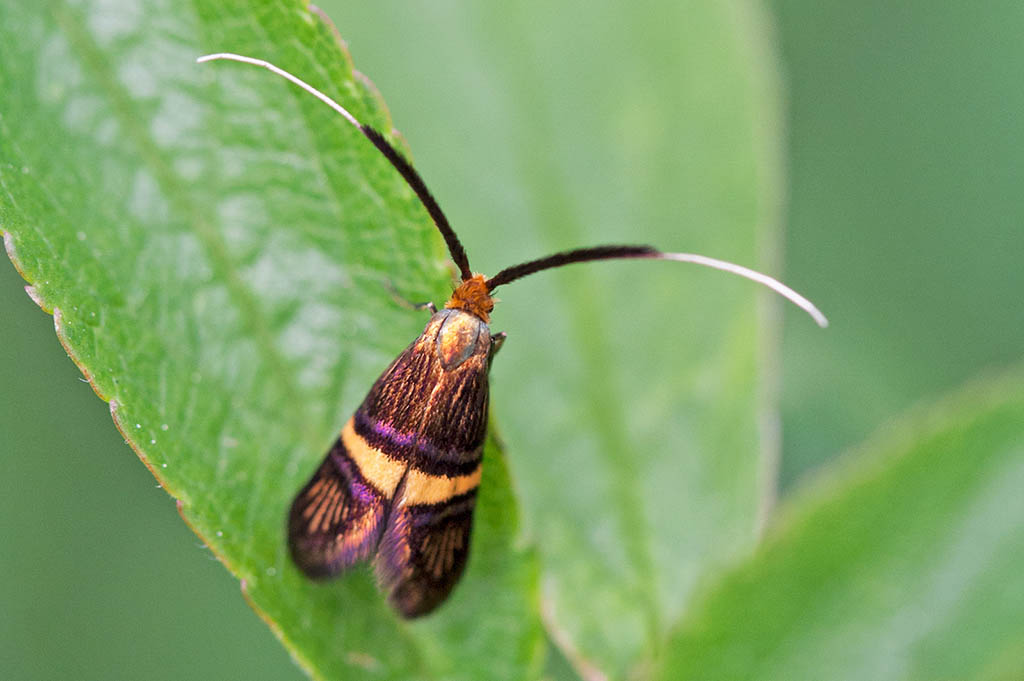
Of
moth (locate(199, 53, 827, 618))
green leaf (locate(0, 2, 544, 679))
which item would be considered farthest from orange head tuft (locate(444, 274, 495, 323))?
green leaf (locate(0, 2, 544, 679))

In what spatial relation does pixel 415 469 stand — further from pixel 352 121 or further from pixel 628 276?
pixel 352 121

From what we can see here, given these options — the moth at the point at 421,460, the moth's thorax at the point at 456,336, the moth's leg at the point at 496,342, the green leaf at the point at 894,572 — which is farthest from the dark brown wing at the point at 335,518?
the green leaf at the point at 894,572

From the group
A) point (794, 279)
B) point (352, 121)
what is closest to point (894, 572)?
point (352, 121)

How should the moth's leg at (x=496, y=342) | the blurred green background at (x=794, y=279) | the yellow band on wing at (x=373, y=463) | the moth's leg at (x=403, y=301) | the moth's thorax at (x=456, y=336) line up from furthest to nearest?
the blurred green background at (x=794, y=279) < the moth's leg at (x=496, y=342) < the moth's thorax at (x=456, y=336) < the yellow band on wing at (x=373, y=463) < the moth's leg at (x=403, y=301)

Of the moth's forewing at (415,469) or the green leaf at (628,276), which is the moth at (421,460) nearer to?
the moth's forewing at (415,469)

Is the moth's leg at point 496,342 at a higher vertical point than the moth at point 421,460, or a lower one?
higher

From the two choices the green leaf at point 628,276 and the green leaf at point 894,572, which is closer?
the green leaf at point 894,572

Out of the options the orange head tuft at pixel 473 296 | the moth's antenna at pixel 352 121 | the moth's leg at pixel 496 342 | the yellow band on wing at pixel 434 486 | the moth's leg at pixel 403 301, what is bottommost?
the yellow band on wing at pixel 434 486
